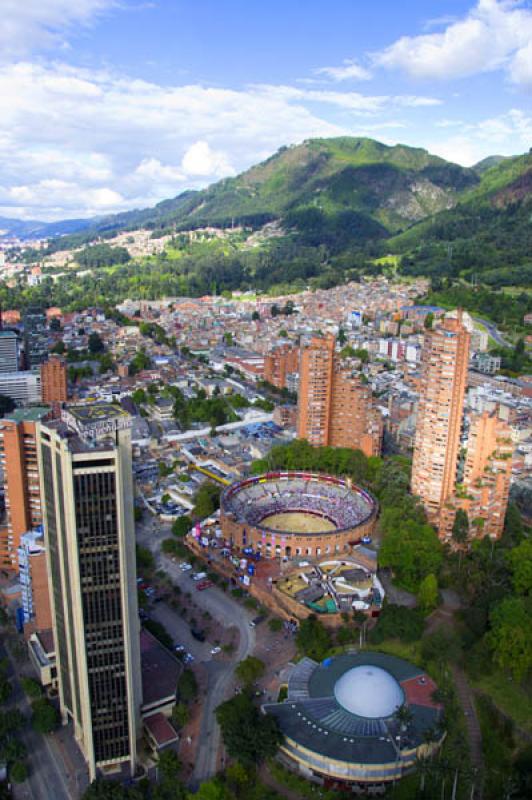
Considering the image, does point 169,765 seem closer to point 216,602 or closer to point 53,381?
point 216,602

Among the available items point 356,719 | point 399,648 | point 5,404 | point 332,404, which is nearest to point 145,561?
point 399,648

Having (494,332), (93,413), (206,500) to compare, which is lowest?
(206,500)

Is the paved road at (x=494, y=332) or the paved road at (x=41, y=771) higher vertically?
the paved road at (x=494, y=332)

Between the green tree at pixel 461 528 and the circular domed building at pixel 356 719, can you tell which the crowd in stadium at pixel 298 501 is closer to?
the green tree at pixel 461 528

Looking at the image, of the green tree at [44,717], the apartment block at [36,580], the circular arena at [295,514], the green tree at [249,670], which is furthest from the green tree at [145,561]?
the green tree at [44,717]

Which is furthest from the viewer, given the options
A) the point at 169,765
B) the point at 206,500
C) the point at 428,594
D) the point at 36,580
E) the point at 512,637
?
the point at 206,500

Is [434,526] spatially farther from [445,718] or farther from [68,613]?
[68,613]
